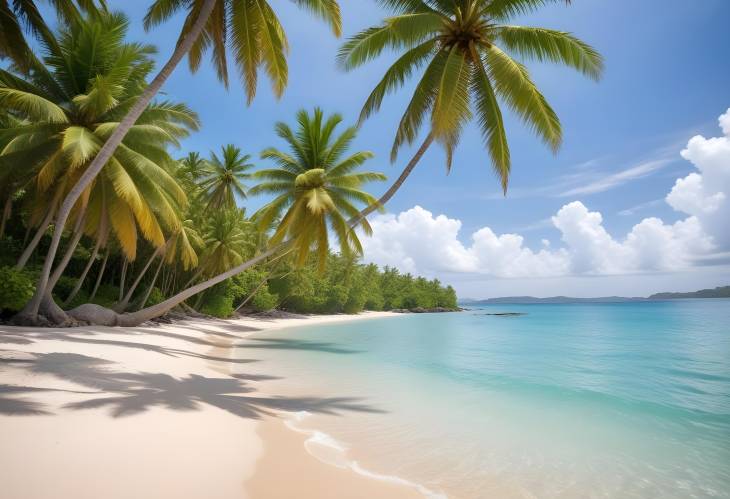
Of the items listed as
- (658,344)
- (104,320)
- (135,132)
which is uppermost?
(135,132)

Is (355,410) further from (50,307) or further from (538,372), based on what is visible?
(50,307)

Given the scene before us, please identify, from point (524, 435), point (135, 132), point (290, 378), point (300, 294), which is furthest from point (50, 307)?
point (300, 294)

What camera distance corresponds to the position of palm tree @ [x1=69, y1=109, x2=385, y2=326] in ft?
48.1

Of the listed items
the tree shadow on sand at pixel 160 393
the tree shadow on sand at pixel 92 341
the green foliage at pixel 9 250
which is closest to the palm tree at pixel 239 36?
the tree shadow on sand at pixel 92 341

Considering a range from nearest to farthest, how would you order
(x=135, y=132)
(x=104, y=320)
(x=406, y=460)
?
(x=406, y=460)
(x=135, y=132)
(x=104, y=320)

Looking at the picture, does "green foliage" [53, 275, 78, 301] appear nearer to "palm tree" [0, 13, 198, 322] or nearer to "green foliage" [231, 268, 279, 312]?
"palm tree" [0, 13, 198, 322]

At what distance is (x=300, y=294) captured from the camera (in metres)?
41.5

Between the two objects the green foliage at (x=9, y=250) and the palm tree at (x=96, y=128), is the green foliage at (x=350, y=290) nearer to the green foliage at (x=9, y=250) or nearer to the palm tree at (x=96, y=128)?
the palm tree at (x=96, y=128)

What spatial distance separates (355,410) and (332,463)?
252 cm

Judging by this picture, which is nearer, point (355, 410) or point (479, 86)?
point (355, 410)

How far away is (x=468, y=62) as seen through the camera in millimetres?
10352

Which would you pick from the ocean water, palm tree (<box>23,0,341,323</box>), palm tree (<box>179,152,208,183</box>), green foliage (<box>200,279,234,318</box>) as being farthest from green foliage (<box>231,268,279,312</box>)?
palm tree (<box>23,0,341,323</box>)

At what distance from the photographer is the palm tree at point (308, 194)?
14.7m

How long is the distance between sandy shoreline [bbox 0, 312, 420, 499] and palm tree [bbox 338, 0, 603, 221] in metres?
7.19
